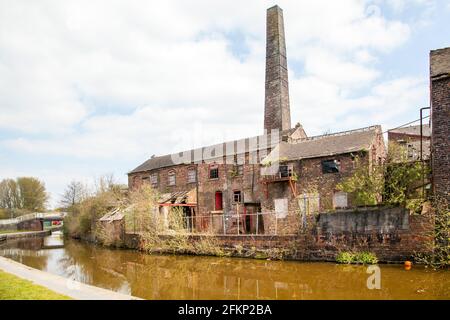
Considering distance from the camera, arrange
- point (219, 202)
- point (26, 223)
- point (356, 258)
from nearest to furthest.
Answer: point (356, 258)
point (219, 202)
point (26, 223)

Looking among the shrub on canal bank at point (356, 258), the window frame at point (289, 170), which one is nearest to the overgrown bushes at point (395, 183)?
the shrub on canal bank at point (356, 258)

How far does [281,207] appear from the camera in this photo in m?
21.2

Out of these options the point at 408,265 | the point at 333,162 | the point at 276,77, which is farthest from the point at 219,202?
the point at 408,265

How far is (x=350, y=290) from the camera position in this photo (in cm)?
991

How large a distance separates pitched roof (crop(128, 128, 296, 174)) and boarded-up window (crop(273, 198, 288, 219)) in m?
4.45

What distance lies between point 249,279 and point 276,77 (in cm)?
1939

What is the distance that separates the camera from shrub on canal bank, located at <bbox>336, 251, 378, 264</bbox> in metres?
13.5

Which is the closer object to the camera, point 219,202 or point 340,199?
point 340,199

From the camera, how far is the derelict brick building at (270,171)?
19.6m

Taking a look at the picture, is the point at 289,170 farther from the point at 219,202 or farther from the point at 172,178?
the point at 172,178

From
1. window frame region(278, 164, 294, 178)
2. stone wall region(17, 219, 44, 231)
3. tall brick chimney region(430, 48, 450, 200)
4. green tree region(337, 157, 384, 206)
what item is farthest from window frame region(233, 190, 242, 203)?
stone wall region(17, 219, 44, 231)

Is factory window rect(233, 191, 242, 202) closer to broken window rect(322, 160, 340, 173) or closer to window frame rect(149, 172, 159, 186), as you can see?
broken window rect(322, 160, 340, 173)
